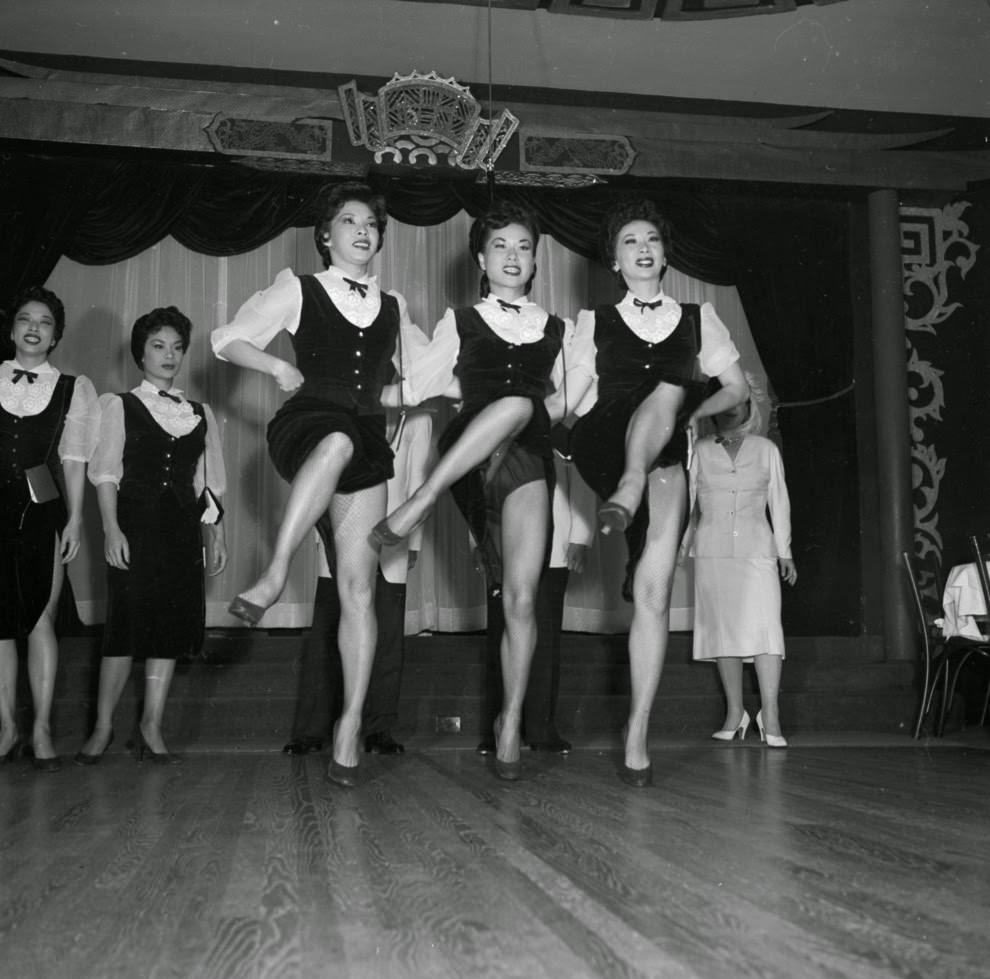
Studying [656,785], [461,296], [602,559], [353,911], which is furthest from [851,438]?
[353,911]

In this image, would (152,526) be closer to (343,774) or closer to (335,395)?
(335,395)

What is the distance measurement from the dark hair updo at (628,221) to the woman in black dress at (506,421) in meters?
0.18

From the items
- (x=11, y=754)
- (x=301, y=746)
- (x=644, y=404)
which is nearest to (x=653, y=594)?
(x=644, y=404)

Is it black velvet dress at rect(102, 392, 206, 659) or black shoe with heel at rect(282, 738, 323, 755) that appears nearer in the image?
black velvet dress at rect(102, 392, 206, 659)

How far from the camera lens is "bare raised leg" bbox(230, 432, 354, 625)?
7.86ft

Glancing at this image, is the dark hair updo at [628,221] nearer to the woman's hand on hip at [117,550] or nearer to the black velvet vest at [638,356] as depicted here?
the black velvet vest at [638,356]

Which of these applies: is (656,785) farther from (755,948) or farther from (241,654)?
(241,654)

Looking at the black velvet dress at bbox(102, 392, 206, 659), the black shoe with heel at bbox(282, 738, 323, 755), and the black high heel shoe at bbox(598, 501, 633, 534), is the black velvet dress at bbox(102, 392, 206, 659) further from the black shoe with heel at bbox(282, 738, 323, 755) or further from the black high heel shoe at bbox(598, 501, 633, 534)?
the black high heel shoe at bbox(598, 501, 633, 534)

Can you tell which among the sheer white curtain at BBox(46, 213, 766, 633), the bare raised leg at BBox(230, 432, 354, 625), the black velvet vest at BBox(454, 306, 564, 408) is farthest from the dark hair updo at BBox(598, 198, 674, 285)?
the sheer white curtain at BBox(46, 213, 766, 633)

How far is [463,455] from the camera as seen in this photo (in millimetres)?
2553

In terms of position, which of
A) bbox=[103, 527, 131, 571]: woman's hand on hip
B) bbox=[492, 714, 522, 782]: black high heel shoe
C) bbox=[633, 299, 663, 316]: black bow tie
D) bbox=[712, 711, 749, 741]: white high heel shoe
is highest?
bbox=[633, 299, 663, 316]: black bow tie

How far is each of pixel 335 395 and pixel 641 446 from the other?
2.26 ft

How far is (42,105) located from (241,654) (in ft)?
9.20

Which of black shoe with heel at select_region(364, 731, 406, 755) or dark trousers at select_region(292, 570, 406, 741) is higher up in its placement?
dark trousers at select_region(292, 570, 406, 741)
